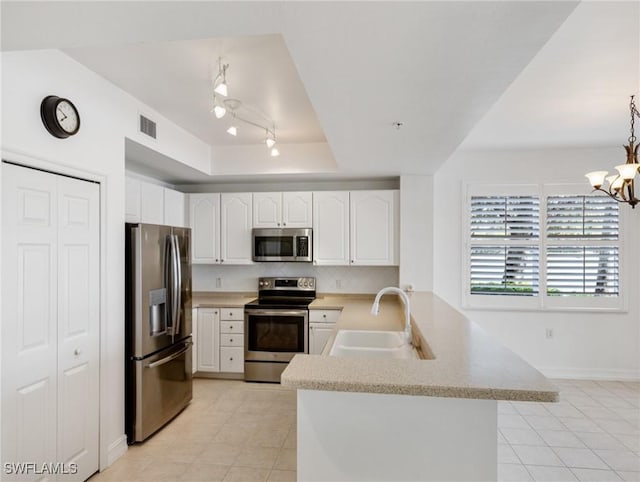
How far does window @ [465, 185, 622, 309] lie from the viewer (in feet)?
14.1

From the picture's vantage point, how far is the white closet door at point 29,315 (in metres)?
1.84

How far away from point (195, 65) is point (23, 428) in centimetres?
224

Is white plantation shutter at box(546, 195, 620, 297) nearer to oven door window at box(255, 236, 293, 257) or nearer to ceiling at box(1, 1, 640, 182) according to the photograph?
ceiling at box(1, 1, 640, 182)

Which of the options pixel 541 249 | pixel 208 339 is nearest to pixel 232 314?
pixel 208 339

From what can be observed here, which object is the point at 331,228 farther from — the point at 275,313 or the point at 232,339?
the point at 232,339

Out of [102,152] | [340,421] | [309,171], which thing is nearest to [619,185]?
[309,171]

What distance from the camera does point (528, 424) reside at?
3.20 metres

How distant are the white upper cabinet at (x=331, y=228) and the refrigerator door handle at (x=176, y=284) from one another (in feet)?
5.37

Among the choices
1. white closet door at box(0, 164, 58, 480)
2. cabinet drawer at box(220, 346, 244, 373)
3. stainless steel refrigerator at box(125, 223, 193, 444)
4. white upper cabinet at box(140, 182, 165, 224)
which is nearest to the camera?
white closet door at box(0, 164, 58, 480)

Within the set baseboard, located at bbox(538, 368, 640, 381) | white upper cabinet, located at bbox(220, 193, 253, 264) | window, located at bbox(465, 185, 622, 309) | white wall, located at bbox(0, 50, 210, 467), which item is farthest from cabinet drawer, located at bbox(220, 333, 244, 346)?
baseboard, located at bbox(538, 368, 640, 381)

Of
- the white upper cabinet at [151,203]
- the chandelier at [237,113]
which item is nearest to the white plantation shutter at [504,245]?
the chandelier at [237,113]

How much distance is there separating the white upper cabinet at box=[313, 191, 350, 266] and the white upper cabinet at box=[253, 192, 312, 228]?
0.11 metres

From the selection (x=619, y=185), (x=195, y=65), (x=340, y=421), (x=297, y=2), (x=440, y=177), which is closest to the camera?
(x=297, y=2)

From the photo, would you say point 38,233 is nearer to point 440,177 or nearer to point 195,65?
point 195,65
